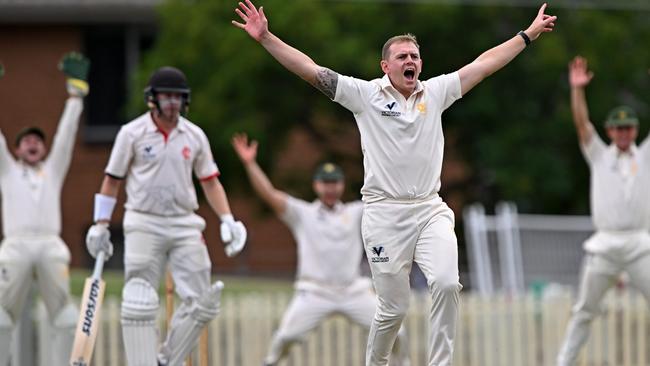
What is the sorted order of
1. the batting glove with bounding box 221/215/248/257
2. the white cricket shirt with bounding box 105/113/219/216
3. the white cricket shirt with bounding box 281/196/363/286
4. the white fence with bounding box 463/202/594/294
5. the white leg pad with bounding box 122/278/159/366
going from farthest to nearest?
the white fence with bounding box 463/202/594/294, the white cricket shirt with bounding box 281/196/363/286, the batting glove with bounding box 221/215/248/257, the white cricket shirt with bounding box 105/113/219/216, the white leg pad with bounding box 122/278/159/366

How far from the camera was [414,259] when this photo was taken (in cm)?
857

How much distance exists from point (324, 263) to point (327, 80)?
166 inches

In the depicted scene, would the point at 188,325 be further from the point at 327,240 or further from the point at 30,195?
the point at 327,240

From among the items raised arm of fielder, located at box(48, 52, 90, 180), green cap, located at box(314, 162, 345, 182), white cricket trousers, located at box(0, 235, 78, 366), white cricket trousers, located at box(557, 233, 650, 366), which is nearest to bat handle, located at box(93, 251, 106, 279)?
white cricket trousers, located at box(0, 235, 78, 366)

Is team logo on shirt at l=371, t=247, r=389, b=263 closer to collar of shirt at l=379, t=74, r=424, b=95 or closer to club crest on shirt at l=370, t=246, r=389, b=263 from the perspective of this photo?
club crest on shirt at l=370, t=246, r=389, b=263

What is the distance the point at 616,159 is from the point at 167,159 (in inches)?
153

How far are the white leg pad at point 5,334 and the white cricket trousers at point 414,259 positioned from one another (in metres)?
3.48

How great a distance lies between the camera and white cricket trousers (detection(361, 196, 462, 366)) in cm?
834

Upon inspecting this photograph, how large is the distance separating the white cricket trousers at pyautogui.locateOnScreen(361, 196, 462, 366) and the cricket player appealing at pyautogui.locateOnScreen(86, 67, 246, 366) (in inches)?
60.6

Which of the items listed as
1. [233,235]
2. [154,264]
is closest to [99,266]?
[154,264]

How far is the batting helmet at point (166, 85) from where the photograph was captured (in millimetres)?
9617

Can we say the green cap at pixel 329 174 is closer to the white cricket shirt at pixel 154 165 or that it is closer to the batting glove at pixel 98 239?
the white cricket shirt at pixel 154 165

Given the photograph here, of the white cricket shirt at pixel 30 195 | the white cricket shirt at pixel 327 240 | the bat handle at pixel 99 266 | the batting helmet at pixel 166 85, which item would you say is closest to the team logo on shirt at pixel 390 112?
the batting helmet at pixel 166 85

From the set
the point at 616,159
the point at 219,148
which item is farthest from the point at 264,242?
the point at 616,159
